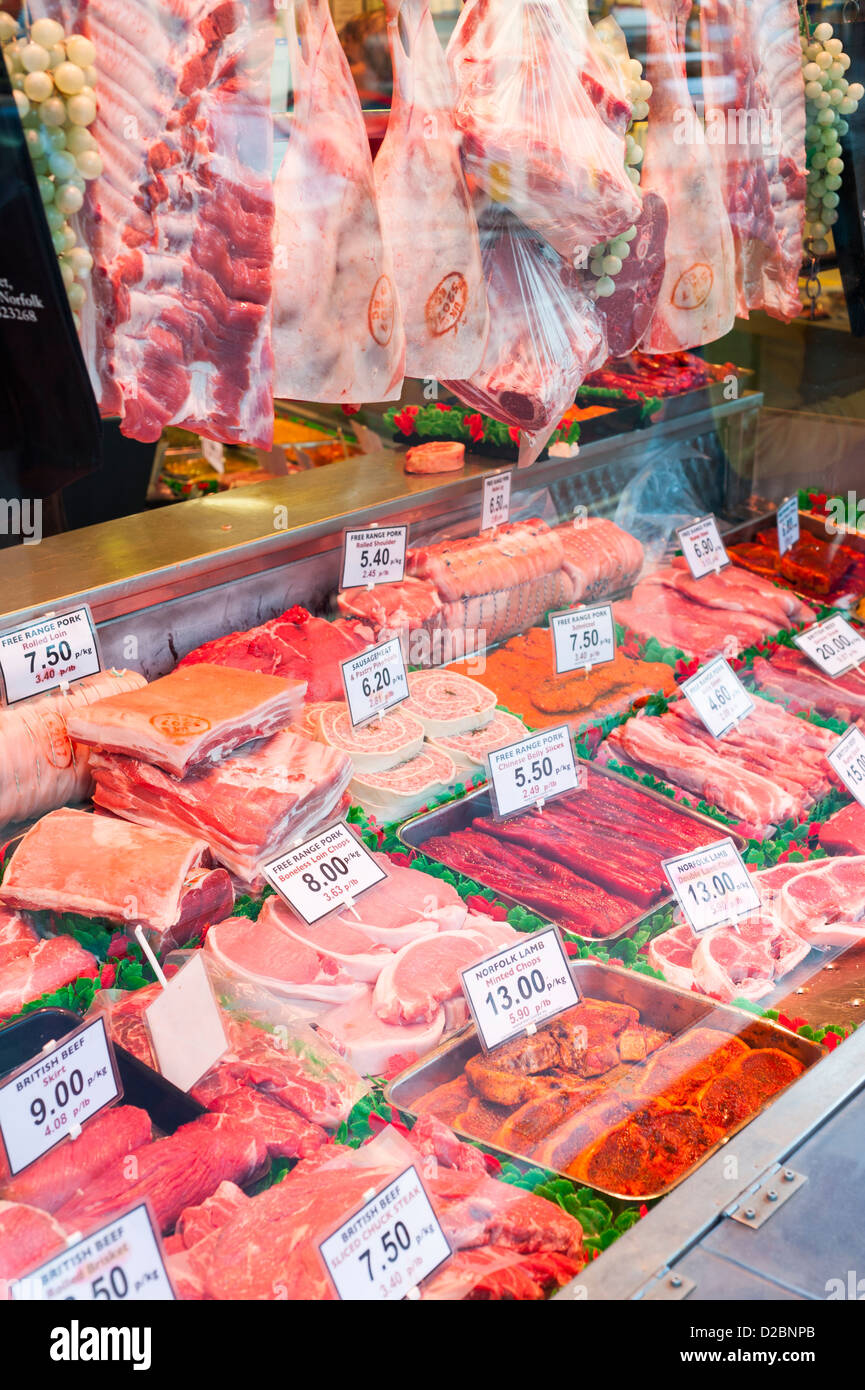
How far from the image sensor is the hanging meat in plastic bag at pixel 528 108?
265 cm

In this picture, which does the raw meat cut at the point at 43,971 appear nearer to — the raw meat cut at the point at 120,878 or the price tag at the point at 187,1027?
the raw meat cut at the point at 120,878

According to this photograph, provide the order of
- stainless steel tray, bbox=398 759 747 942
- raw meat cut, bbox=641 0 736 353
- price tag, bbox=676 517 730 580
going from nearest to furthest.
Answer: stainless steel tray, bbox=398 759 747 942 → raw meat cut, bbox=641 0 736 353 → price tag, bbox=676 517 730 580

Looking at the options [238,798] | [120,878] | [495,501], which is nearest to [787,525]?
[495,501]

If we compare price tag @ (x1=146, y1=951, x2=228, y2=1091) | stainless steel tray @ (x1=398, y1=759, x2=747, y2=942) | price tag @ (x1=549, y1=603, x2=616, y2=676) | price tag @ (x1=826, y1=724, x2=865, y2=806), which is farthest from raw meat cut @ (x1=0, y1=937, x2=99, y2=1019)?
price tag @ (x1=826, y1=724, x2=865, y2=806)

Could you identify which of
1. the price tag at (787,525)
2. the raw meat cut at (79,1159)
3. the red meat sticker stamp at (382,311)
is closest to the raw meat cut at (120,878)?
the raw meat cut at (79,1159)

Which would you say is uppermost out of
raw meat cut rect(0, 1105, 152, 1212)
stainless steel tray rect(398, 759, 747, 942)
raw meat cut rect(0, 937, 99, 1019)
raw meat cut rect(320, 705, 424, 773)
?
raw meat cut rect(320, 705, 424, 773)

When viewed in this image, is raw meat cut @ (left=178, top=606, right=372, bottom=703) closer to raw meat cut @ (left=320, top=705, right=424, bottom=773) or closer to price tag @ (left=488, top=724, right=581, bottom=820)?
raw meat cut @ (left=320, top=705, right=424, bottom=773)

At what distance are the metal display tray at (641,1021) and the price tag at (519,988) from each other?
0.09 m

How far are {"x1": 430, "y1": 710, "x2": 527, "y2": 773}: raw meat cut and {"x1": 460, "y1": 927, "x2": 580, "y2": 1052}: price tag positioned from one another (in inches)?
36.2

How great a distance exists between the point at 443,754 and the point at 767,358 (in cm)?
283

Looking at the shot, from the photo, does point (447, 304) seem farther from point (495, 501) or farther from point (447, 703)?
point (495, 501)

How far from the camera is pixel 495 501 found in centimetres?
428

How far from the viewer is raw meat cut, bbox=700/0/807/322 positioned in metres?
3.45

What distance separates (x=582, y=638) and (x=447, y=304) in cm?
140
